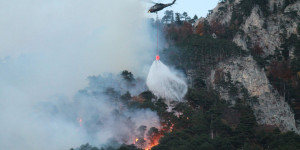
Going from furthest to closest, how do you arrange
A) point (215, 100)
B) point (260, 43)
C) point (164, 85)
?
point (260, 43), point (164, 85), point (215, 100)

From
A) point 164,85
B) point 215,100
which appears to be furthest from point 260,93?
point 164,85

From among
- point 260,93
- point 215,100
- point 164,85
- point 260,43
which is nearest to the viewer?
point 215,100

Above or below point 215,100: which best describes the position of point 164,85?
above

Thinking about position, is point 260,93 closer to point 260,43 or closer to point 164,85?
point 260,43

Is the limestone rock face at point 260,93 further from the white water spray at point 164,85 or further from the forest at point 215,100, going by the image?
the white water spray at point 164,85

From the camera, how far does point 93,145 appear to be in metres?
54.2

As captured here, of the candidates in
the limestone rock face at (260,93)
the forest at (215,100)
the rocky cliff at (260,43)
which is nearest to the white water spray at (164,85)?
the forest at (215,100)

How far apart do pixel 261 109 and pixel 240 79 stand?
7.16m

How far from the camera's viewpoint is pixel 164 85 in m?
69.9

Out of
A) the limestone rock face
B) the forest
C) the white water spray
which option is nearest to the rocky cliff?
the limestone rock face

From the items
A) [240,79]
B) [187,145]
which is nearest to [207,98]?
[240,79]

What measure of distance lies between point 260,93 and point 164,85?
16.1 meters

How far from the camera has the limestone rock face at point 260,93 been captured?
63.8 meters

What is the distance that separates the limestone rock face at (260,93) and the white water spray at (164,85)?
21.3 ft
